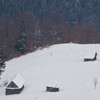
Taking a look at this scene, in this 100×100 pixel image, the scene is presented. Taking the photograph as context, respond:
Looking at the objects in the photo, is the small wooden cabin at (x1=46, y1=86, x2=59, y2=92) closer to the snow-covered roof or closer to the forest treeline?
the snow-covered roof

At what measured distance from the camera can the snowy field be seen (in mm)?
51562

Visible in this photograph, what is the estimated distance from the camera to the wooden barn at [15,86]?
55.7 meters

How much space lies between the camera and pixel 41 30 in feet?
358

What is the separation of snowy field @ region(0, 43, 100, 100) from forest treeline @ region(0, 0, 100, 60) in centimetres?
583

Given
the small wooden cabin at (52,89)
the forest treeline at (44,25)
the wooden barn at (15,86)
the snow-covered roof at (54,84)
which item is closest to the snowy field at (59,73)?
the snow-covered roof at (54,84)

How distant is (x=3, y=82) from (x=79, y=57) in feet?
49.1

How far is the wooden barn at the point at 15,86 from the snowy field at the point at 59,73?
66cm

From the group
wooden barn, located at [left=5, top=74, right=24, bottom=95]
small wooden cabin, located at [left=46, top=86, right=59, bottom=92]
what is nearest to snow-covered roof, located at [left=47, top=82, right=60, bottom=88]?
small wooden cabin, located at [left=46, top=86, right=59, bottom=92]

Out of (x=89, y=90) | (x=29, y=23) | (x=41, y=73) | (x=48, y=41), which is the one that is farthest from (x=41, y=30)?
(x=89, y=90)

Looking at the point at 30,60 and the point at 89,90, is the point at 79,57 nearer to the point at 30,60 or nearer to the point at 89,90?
the point at 30,60

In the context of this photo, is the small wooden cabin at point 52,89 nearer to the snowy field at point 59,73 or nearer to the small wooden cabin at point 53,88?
the small wooden cabin at point 53,88

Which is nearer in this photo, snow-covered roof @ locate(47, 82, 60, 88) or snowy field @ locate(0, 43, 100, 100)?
snowy field @ locate(0, 43, 100, 100)

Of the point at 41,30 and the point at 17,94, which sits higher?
the point at 41,30

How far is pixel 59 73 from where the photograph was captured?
6025 centimetres
